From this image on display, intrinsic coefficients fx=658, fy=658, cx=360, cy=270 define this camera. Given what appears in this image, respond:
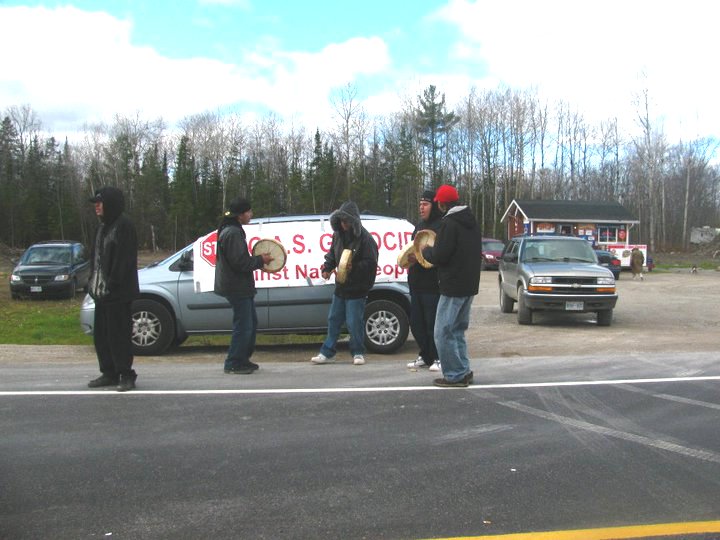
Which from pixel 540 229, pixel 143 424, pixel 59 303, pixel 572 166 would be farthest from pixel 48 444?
pixel 572 166

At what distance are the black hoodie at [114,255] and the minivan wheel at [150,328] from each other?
2.46m

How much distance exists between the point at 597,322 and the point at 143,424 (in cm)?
1037

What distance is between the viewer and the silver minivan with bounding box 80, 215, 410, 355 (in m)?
9.20

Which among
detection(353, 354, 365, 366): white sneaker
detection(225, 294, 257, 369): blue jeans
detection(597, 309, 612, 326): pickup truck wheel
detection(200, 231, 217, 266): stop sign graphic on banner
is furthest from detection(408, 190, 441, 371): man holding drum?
detection(597, 309, 612, 326): pickup truck wheel

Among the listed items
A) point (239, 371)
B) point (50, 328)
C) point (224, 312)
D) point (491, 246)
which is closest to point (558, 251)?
point (224, 312)

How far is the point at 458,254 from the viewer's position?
662 centimetres

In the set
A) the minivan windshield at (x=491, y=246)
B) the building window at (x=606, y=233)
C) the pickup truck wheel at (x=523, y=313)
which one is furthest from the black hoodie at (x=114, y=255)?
the building window at (x=606, y=233)

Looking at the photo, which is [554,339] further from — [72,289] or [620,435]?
[72,289]

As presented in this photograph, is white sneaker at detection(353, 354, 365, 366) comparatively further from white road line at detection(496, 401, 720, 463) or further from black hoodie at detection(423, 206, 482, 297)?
white road line at detection(496, 401, 720, 463)

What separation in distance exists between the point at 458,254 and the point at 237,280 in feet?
8.33

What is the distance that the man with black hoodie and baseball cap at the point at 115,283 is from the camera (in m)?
6.53

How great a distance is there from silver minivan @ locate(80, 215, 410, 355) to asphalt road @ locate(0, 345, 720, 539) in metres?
1.88

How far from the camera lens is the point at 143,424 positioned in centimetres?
539

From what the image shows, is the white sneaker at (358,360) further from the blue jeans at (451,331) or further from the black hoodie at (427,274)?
the blue jeans at (451,331)
